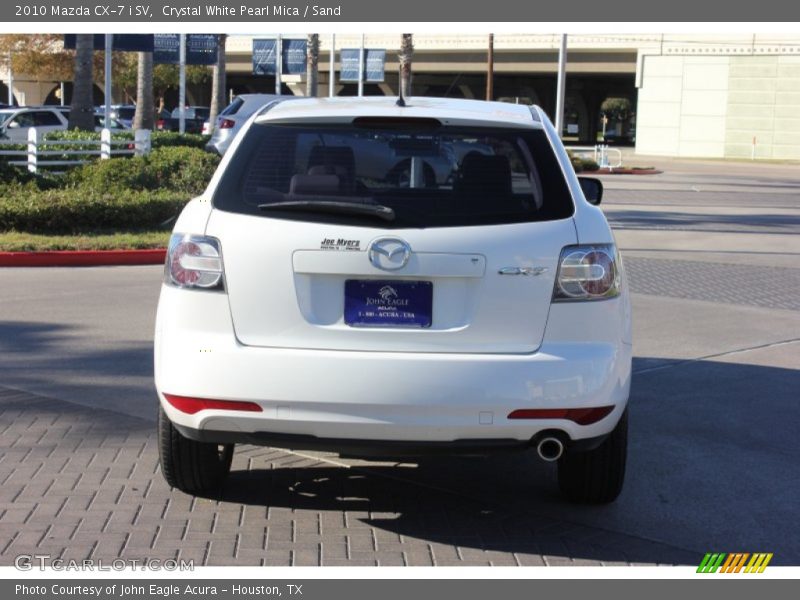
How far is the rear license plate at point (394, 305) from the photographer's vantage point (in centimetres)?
474

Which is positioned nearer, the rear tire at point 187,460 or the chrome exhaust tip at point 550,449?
the chrome exhaust tip at point 550,449

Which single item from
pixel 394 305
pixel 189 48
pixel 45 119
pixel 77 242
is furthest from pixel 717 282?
pixel 189 48

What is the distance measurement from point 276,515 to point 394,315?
3.92 feet

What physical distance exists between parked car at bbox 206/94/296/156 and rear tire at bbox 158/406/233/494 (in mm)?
20856

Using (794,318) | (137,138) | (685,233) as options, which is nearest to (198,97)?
(137,138)

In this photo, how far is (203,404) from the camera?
4820mm

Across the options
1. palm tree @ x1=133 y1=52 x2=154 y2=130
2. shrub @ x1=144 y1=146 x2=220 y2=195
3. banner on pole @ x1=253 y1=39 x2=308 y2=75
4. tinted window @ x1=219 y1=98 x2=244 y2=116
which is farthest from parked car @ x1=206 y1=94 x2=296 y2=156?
banner on pole @ x1=253 y1=39 x2=308 y2=75

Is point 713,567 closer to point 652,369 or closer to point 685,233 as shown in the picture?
point 652,369

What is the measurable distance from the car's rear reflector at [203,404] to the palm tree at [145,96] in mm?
29436

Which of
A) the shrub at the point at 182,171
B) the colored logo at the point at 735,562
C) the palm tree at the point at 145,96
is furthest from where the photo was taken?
the palm tree at the point at 145,96

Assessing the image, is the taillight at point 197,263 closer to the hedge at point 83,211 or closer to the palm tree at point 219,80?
the hedge at point 83,211

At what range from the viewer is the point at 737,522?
17.5 ft

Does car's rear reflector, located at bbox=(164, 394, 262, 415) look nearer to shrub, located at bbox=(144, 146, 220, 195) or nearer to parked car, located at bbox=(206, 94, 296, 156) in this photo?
shrub, located at bbox=(144, 146, 220, 195)

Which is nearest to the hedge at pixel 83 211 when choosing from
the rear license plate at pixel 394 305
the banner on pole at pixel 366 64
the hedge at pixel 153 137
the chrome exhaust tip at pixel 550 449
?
the hedge at pixel 153 137
